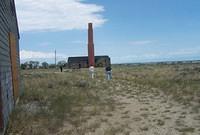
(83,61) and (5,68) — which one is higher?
(83,61)

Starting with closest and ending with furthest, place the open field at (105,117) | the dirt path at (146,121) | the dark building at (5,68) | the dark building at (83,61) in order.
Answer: the dark building at (5,68) → the dirt path at (146,121) → the open field at (105,117) → the dark building at (83,61)

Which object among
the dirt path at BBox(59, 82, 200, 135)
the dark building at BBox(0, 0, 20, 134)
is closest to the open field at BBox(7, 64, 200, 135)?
the dirt path at BBox(59, 82, 200, 135)

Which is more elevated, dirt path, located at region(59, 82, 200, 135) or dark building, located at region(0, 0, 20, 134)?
dark building, located at region(0, 0, 20, 134)

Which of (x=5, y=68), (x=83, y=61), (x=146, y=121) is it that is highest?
(x=83, y=61)

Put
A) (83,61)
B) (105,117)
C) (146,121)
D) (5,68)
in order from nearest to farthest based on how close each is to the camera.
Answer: (5,68) → (146,121) → (105,117) → (83,61)

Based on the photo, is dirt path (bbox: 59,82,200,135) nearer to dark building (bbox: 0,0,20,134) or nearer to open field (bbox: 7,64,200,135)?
open field (bbox: 7,64,200,135)

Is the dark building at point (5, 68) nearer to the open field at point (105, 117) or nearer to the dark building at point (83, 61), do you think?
the open field at point (105, 117)

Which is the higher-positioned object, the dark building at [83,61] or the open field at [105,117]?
the dark building at [83,61]

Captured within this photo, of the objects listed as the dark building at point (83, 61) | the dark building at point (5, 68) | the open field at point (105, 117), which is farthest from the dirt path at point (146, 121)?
the dark building at point (83, 61)

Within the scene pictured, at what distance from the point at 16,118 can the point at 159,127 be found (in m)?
4.64

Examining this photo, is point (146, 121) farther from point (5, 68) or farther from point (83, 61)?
point (83, 61)

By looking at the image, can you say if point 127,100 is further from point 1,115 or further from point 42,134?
point 1,115

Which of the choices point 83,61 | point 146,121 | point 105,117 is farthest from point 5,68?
point 83,61

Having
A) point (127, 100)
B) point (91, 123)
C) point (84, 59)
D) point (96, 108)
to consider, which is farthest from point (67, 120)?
point (84, 59)
